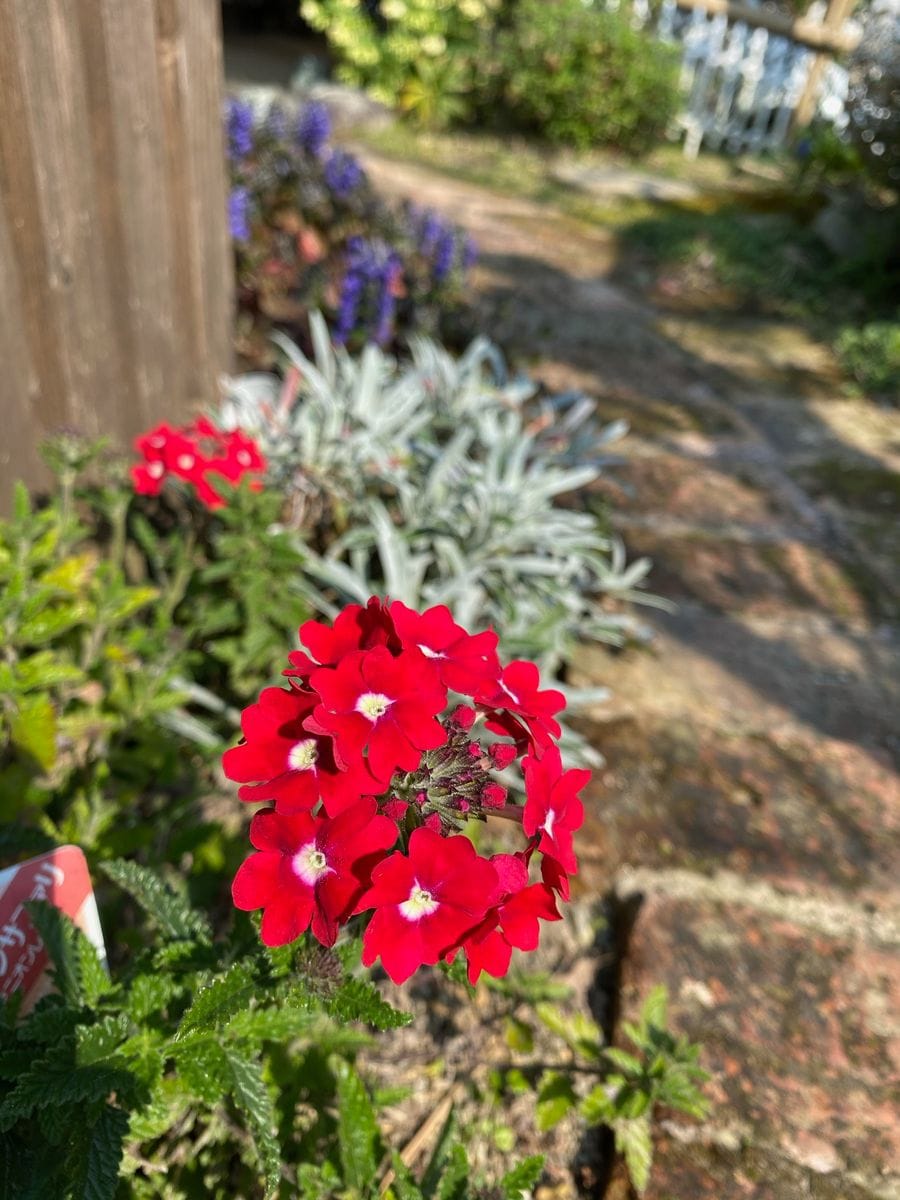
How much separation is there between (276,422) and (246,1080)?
1.93m

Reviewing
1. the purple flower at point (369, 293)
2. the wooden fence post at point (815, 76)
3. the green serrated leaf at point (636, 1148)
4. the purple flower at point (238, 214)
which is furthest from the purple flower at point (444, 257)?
the wooden fence post at point (815, 76)

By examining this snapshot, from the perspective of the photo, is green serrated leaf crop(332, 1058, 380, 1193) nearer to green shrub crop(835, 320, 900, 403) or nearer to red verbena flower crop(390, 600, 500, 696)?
red verbena flower crop(390, 600, 500, 696)

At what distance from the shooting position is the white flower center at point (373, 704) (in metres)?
0.92

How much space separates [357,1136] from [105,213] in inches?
78.3

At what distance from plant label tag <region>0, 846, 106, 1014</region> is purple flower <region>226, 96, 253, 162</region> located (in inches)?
137

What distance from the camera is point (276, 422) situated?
8.55 feet

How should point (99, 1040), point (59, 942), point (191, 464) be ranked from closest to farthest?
point (99, 1040) → point (59, 942) → point (191, 464)

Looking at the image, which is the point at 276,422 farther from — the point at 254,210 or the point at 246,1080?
the point at 246,1080

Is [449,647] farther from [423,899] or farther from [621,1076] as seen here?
[621,1076]

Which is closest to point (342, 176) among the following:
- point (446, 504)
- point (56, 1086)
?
point (446, 504)

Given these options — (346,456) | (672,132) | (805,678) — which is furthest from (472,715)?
(672,132)

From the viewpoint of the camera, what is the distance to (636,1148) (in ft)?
4.56

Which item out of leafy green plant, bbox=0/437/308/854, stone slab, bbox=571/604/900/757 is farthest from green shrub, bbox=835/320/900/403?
leafy green plant, bbox=0/437/308/854

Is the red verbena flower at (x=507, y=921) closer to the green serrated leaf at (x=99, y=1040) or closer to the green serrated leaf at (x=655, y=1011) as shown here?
the green serrated leaf at (x=99, y=1040)
